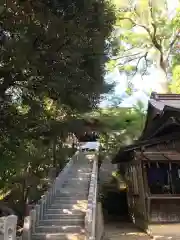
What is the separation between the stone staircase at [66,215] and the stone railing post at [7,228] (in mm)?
2847

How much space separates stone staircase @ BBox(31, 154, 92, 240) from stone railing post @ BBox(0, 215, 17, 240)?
2847 mm

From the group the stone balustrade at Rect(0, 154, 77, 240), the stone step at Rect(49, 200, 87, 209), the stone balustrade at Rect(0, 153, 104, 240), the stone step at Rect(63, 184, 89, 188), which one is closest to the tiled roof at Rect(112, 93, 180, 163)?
the stone step at Rect(63, 184, 89, 188)

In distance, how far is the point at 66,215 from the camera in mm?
10992

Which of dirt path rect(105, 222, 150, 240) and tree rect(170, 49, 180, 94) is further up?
tree rect(170, 49, 180, 94)

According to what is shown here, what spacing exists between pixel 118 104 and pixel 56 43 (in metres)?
17.5

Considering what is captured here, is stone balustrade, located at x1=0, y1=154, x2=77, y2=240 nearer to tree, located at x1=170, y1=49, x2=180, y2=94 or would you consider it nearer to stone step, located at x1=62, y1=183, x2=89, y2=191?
stone step, located at x1=62, y1=183, x2=89, y2=191

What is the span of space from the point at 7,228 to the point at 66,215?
4.84 m

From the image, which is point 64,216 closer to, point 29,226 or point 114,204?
point 29,226

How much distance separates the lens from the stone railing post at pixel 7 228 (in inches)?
245

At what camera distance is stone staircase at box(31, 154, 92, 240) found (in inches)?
370

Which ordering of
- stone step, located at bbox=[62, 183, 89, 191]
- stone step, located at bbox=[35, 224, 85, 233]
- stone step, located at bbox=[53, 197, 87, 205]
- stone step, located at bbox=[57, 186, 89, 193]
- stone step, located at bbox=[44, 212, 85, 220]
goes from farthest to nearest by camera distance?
stone step, located at bbox=[62, 183, 89, 191], stone step, located at bbox=[57, 186, 89, 193], stone step, located at bbox=[53, 197, 87, 205], stone step, located at bbox=[44, 212, 85, 220], stone step, located at bbox=[35, 224, 85, 233]

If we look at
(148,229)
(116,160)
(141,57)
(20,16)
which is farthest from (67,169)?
(141,57)

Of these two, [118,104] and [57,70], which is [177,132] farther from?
[118,104]

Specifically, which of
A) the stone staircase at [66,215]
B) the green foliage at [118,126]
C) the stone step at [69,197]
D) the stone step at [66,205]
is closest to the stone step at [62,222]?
the stone staircase at [66,215]
